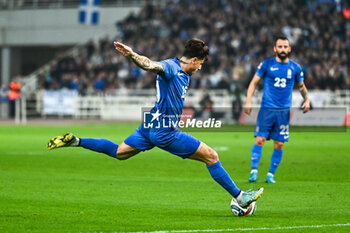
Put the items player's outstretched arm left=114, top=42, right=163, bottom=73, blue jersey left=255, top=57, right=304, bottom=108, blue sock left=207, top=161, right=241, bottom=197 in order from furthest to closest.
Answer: blue jersey left=255, top=57, right=304, bottom=108 < blue sock left=207, top=161, right=241, bottom=197 < player's outstretched arm left=114, top=42, right=163, bottom=73

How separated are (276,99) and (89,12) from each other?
31.7 m

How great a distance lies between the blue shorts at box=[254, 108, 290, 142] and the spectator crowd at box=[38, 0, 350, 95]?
2117cm

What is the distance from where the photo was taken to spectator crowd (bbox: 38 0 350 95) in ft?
112

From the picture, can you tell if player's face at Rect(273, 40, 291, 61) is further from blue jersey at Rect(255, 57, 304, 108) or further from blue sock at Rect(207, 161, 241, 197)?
blue sock at Rect(207, 161, 241, 197)

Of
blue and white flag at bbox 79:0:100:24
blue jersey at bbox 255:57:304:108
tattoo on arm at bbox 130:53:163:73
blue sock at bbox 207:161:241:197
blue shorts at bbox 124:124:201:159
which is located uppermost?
blue and white flag at bbox 79:0:100:24

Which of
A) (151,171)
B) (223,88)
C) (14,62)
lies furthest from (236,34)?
(151,171)

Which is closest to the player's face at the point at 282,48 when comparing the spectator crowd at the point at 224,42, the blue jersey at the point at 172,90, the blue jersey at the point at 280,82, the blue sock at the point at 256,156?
the blue jersey at the point at 280,82

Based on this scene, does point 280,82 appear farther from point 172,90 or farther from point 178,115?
point 172,90

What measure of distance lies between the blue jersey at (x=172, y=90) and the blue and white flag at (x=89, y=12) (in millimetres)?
34711

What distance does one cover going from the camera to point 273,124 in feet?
40.1

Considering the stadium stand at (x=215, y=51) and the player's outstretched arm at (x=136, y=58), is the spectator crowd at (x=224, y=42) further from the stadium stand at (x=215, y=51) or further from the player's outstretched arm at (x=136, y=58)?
the player's outstretched arm at (x=136, y=58)

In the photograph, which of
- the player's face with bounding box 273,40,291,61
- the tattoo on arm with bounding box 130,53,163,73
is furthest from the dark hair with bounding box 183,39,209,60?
the player's face with bounding box 273,40,291,61

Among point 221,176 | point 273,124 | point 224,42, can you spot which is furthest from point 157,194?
point 224,42

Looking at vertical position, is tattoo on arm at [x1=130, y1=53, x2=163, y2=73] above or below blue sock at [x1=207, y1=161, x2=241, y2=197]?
above
